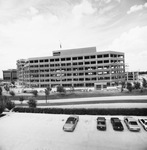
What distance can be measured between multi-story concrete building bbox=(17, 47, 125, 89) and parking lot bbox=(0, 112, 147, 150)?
42882 millimetres

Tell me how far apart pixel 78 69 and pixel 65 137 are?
2024 inches

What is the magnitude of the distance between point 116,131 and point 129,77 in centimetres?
9589

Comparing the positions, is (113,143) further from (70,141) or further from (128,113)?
(128,113)

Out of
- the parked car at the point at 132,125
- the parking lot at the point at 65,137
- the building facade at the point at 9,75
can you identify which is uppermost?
the building facade at the point at 9,75

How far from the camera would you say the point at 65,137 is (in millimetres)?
16609

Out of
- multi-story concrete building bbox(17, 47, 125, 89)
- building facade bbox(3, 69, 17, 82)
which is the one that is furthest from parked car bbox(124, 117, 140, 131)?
building facade bbox(3, 69, 17, 82)

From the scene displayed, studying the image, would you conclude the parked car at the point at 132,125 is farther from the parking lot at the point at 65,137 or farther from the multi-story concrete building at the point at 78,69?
the multi-story concrete building at the point at 78,69

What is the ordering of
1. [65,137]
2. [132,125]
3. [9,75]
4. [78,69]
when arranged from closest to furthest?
[65,137]
[132,125]
[78,69]
[9,75]

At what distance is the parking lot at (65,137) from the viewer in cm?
1443

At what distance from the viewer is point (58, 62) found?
6869 cm

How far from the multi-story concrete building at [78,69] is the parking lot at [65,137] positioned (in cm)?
4288

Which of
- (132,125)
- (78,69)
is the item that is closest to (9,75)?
(78,69)

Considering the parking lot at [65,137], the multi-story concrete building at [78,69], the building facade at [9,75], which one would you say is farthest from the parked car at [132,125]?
the building facade at [9,75]

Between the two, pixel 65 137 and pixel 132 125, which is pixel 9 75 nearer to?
pixel 65 137
